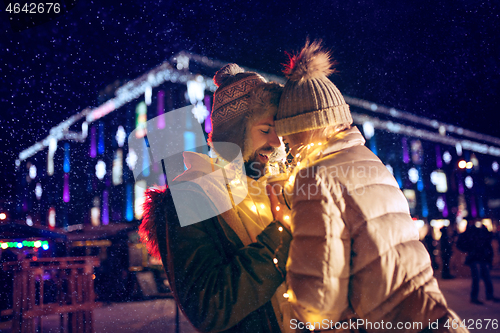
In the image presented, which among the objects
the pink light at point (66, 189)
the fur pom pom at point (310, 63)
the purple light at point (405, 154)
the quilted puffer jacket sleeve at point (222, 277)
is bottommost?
the quilted puffer jacket sleeve at point (222, 277)

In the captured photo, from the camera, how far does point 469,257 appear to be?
7.18 m

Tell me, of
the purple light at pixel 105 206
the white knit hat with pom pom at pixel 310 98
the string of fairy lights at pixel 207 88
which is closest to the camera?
the white knit hat with pom pom at pixel 310 98

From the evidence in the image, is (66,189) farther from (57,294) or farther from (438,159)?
(438,159)

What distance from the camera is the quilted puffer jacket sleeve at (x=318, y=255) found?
1.20 meters

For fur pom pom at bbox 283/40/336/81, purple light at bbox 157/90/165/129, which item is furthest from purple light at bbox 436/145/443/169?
fur pom pom at bbox 283/40/336/81

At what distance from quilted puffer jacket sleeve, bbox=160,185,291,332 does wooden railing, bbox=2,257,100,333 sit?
4.44 meters

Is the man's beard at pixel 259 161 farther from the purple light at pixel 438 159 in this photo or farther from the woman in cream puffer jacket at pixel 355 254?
the purple light at pixel 438 159

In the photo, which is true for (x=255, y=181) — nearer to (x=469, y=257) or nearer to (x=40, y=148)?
(x=469, y=257)

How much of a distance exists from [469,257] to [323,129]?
A: 8.07 metres

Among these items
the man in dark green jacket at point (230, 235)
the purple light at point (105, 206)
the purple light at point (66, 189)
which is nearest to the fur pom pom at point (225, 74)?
the man in dark green jacket at point (230, 235)

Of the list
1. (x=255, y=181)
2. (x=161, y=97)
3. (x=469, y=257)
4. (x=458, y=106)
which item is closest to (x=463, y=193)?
(x=458, y=106)

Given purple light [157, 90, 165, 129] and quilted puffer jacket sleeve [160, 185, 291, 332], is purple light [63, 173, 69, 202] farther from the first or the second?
quilted puffer jacket sleeve [160, 185, 291, 332]

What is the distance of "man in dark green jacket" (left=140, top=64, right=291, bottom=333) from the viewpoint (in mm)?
1453

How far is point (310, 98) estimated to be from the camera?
160cm
